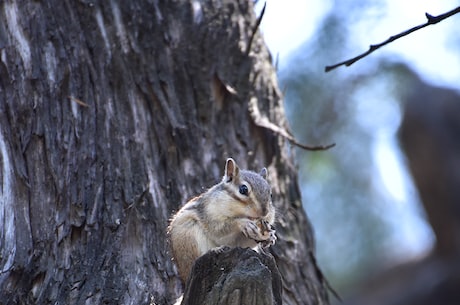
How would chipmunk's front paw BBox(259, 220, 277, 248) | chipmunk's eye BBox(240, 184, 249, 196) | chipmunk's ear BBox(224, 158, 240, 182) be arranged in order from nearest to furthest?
chipmunk's front paw BBox(259, 220, 277, 248) < chipmunk's eye BBox(240, 184, 249, 196) < chipmunk's ear BBox(224, 158, 240, 182)

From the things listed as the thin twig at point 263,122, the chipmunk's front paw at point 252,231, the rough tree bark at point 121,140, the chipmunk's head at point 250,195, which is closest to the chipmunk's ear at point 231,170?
the chipmunk's head at point 250,195

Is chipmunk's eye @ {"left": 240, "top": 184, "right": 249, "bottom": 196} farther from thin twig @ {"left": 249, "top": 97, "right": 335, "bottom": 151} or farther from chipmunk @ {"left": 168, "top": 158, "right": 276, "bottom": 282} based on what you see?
thin twig @ {"left": 249, "top": 97, "right": 335, "bottom": 151}

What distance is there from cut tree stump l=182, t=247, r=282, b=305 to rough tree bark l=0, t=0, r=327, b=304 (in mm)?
1535

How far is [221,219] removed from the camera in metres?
6.40

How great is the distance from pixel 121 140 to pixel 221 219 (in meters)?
1.06

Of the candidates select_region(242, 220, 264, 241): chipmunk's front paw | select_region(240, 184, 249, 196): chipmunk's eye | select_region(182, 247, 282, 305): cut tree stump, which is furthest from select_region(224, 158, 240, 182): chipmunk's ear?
select_region(182, 247, 282, 305): cut tree stump

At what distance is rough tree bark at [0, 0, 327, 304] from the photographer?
6395 mm

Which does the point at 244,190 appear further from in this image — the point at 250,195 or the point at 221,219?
the point at 221,219

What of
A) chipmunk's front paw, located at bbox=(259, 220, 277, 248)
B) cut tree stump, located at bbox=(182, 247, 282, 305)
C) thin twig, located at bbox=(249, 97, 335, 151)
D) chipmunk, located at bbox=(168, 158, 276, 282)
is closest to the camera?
cut tree stump, located at bbox=(182, 247, 282, 305)

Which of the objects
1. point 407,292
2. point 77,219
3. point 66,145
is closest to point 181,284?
point 77,219

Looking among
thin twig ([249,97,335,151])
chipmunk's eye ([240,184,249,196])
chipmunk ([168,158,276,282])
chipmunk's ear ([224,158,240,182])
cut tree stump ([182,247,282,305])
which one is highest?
thin twig ([249,97,335,151])

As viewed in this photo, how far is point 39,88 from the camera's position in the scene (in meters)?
6.95

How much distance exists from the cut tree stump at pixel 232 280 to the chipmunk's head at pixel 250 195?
1.44 meters

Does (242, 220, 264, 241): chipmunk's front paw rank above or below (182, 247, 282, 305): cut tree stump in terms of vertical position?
above
